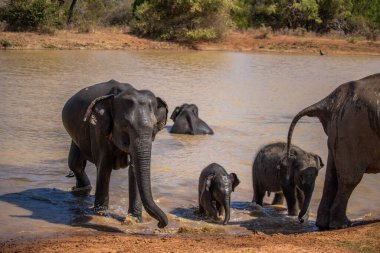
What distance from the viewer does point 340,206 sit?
28.4 feet

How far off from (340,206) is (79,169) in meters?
3.76

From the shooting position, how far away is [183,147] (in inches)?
596

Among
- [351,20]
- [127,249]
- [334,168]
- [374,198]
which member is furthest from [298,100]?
[351,20]

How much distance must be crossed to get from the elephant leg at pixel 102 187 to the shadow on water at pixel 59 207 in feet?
0.39

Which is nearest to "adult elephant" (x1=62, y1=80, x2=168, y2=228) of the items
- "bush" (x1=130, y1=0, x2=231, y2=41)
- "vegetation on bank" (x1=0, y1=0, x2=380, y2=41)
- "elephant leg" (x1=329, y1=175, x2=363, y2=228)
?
"elephant leg" (x1=329, y1=175, x2=363, y2=228)

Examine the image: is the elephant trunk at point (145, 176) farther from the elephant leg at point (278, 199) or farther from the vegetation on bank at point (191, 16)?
the vegetation on bank at point (191, 16)

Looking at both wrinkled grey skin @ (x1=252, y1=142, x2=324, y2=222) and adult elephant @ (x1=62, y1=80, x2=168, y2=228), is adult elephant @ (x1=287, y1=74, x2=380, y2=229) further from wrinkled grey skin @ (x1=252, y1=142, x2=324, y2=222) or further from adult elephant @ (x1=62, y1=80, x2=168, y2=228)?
adult elephant @ (x1=62, y1=80, x2=168, y2=228)

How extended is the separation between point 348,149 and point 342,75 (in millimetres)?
26777

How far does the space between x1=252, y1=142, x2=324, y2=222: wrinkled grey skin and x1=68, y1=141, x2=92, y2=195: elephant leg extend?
2.43 meters

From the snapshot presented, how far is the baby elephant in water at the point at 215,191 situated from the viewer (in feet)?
30.2

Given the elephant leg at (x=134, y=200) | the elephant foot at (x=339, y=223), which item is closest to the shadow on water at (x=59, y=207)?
the elephant leg at (x=134, y=200)

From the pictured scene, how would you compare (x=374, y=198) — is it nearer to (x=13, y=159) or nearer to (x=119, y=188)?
(x=119, y=188)

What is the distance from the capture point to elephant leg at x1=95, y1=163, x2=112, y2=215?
29.5 feet

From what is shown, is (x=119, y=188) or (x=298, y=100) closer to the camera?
(x=119, y=188)
